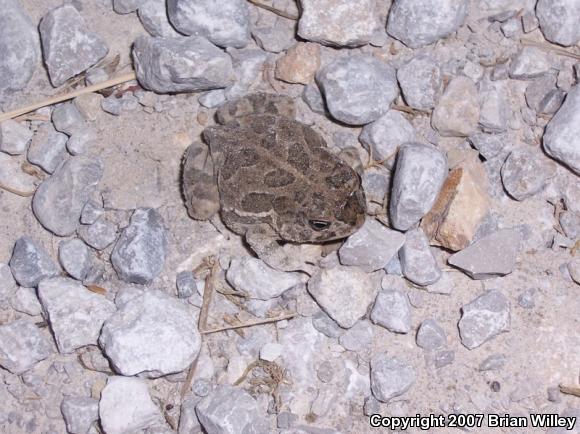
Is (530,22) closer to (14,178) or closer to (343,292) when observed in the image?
(343,292)

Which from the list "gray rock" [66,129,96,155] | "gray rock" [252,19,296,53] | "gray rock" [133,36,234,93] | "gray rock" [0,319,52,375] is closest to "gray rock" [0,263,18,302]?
"gray rock" [0,319,52,375]

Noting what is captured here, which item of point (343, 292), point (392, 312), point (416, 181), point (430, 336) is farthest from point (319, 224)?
point (430, 336)

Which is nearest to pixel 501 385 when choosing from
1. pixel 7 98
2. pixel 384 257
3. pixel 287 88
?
pixel 384 257

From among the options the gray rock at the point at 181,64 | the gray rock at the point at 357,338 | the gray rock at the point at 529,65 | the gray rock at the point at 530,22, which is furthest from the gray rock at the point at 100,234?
the gray rock at the point at 530,22

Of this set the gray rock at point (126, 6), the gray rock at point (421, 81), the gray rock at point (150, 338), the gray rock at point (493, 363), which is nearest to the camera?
the gray rock at point (150, 338)

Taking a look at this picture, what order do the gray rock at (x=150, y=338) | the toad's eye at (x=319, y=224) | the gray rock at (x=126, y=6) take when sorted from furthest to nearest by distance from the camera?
the gray rock at (x=126, y=6) < the gray rock at (x=150, y=338) < the toad's eye at (x=319, y=224)

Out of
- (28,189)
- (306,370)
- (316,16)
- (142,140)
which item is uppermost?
(316,16)

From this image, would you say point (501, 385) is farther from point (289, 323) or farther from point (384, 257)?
point (289, 323)

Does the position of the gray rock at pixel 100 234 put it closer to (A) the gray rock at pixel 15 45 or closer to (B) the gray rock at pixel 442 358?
(A) the gray rock at pixel 15 45
